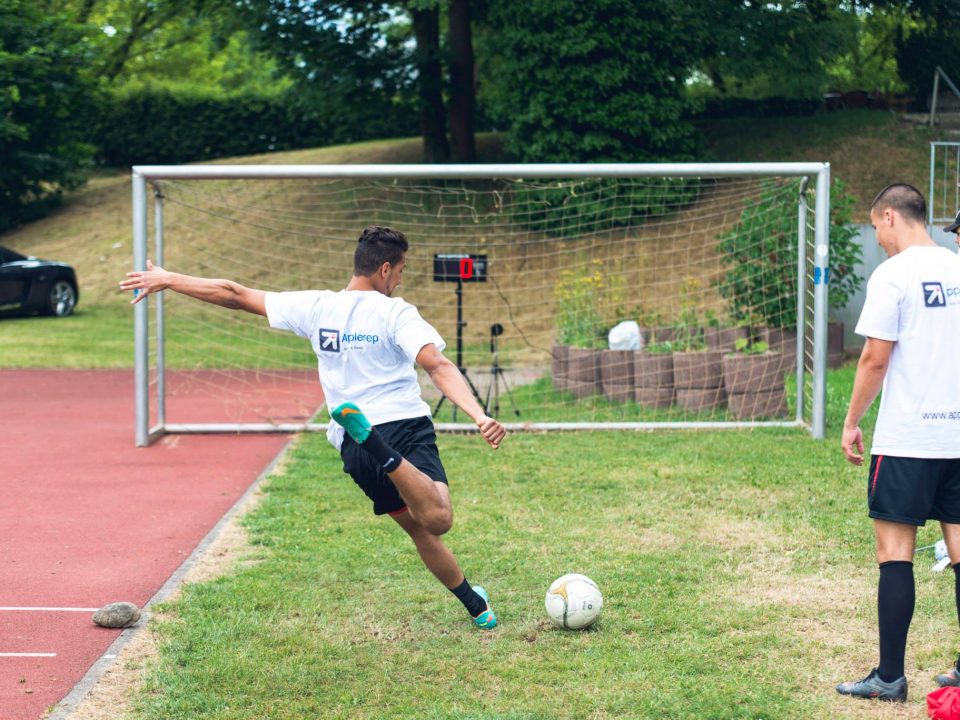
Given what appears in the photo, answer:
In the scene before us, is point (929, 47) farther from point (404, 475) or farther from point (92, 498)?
point (404, 475)

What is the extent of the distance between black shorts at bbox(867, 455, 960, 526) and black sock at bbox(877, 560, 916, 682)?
0.70 ft

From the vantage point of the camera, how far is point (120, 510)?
26.3ft

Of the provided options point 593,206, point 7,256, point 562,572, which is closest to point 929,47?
point 593,206

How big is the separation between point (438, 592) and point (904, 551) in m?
2.54

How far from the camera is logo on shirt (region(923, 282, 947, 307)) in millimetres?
4316

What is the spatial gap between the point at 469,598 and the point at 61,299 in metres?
17.6

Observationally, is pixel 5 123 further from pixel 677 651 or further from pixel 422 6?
pixel 677 651

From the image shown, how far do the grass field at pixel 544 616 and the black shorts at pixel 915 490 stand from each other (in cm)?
79

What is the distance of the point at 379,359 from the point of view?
4.98 meters

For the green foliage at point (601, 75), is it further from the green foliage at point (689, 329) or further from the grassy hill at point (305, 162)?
the green foliage at point (689, 329)

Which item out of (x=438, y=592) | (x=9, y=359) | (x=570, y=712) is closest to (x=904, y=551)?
(x=570, y=712)

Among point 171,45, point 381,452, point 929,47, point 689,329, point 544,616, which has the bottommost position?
point 544,616

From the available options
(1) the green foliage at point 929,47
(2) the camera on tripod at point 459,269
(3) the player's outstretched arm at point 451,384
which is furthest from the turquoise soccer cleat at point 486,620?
(1) the green foliage at point 929,47

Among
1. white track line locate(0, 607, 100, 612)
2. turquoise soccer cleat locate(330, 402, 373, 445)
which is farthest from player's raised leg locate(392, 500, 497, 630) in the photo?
white track line locate(0, 607, 100, 612)
